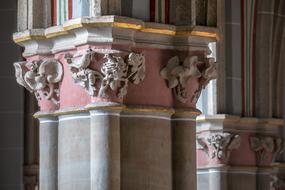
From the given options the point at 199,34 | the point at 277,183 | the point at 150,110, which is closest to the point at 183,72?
the point at 199,34

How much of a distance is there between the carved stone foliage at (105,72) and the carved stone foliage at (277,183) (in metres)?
11.0

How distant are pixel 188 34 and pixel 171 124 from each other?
773 mm

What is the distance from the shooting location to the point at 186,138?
A: 10.2 meters

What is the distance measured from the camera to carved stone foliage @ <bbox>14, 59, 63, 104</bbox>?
999cm

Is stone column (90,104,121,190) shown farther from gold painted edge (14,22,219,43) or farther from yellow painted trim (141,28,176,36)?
yellow painted trim (141,28,176,36)

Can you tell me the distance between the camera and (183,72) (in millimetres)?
10078

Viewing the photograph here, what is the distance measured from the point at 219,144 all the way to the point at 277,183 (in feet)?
16.7

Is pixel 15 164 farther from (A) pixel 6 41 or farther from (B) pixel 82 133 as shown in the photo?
(B) pixel 82 133

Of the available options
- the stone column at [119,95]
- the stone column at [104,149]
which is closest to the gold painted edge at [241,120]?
the stone column at [119,95]

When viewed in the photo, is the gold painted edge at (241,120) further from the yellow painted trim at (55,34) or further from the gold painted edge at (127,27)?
the yellow painted trim at (55,34)

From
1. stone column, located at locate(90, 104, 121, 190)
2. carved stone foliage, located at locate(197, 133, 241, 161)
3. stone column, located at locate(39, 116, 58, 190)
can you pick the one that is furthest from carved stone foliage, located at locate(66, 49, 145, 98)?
carved stone foliage, located at locate(197, 133, 241, 161)

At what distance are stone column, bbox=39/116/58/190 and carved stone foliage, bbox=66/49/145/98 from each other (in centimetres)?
57

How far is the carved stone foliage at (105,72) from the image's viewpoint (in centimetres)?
951

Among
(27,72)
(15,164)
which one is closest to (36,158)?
(15,164)
